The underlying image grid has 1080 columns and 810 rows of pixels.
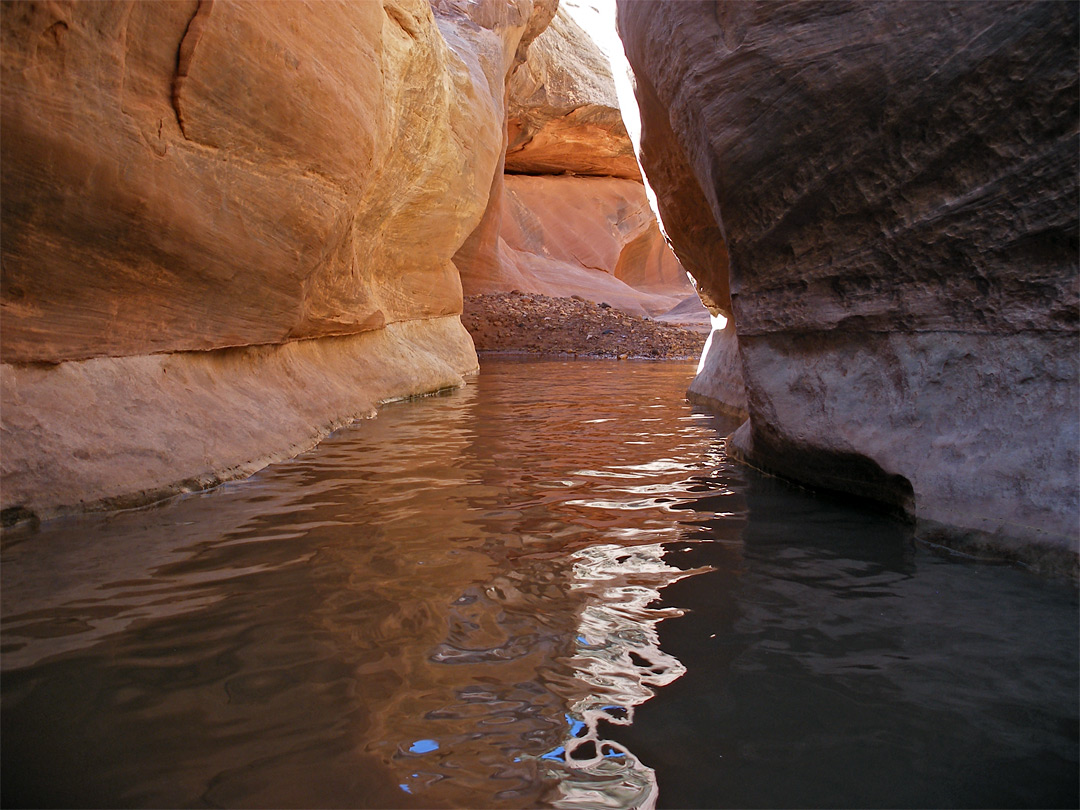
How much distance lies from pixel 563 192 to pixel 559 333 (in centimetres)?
1118

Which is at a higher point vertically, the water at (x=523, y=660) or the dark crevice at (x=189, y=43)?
the dark crevice at (x=189, y=43)

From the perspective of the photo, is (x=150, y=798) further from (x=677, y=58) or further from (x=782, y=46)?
(x=677, y=58)

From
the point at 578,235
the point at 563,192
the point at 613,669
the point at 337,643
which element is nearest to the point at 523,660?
the point at 613,669

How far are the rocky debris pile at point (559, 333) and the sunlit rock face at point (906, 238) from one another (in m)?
11.2

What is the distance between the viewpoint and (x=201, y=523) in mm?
3236

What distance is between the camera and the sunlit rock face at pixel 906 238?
2.78 meters

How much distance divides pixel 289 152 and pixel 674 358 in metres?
11.1

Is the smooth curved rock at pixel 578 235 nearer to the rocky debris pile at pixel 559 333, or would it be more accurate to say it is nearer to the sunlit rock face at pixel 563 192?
the sunlit rock face at pixel 563 192

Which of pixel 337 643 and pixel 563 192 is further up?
pixel 563 192

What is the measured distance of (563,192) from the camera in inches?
1007

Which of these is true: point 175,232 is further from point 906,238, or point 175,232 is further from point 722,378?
point 722,378

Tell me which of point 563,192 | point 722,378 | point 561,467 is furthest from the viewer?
point 563,192

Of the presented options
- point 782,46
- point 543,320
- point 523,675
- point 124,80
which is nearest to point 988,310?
point 782,46

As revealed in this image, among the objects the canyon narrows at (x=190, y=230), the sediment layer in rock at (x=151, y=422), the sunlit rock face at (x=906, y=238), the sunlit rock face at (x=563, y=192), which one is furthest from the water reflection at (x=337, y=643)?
the sunlit rock face at (x=563, y=192)
